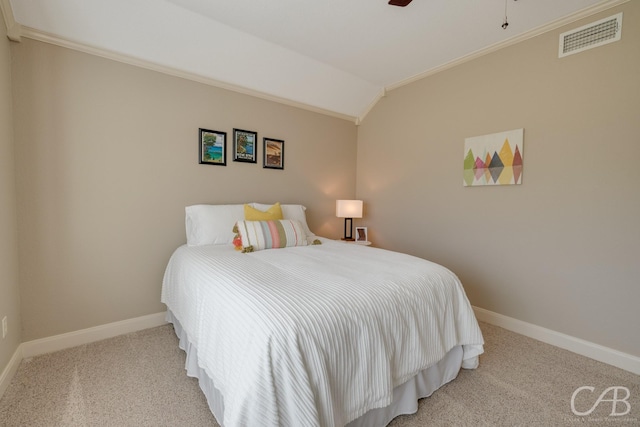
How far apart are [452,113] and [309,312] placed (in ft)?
8.78

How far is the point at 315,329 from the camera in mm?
1088

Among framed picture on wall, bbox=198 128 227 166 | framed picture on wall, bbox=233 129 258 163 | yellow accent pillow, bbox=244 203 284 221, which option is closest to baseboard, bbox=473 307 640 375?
yellow accent pillow, bbox=244 203 284 221

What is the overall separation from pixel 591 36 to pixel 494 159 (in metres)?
1.03

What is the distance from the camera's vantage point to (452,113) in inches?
114

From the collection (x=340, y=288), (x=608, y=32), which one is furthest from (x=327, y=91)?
(x=340, y=288)

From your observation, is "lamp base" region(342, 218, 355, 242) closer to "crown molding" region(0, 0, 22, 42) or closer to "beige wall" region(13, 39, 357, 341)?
"beige wall" region(13, 39, 357, 341)

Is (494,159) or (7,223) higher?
(494,159)

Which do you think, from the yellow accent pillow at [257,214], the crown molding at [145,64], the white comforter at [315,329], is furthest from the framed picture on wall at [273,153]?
the white comforter at [315,329]

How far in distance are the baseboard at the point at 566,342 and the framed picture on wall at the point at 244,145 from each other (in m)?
2.76

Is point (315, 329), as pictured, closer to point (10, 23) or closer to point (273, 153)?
point (273, 153)

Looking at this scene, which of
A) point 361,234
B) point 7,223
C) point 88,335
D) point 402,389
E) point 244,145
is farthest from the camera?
point 361,234

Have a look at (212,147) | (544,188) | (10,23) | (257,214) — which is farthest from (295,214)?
(10,23)
